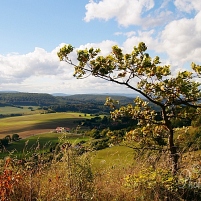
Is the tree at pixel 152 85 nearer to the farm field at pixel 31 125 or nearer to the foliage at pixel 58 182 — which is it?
the foliage at pixel 58 182

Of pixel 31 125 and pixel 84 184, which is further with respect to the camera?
pixel 31 125

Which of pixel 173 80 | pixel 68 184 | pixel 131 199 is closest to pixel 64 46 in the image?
pixel 173 80

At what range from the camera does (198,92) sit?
7.31 m

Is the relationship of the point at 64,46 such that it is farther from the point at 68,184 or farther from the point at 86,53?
the point at 68,184

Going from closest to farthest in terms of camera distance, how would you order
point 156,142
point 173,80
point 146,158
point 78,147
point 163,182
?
1. point 163,182
2. point 78,147
3. point 173,80
4. point 146,158
5. point 156,142

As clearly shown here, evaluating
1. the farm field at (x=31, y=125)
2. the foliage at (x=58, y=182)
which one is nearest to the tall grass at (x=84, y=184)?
the foliage at (x=58, y=182)

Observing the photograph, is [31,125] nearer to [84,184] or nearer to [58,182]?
[58,182]

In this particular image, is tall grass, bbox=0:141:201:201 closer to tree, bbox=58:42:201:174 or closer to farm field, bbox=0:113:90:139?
tree, bbox=58:42:201:174

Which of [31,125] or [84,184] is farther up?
[84,184]

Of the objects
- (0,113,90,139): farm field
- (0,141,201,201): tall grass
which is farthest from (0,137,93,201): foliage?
(0,113,90,139): farm field

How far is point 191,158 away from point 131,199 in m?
2.58

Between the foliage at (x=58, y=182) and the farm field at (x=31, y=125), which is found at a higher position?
the foliage at (x=58, y=182)

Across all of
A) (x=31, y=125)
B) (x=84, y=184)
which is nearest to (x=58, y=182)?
(x=84, y=184)

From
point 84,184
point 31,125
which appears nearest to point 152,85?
point 84,184
